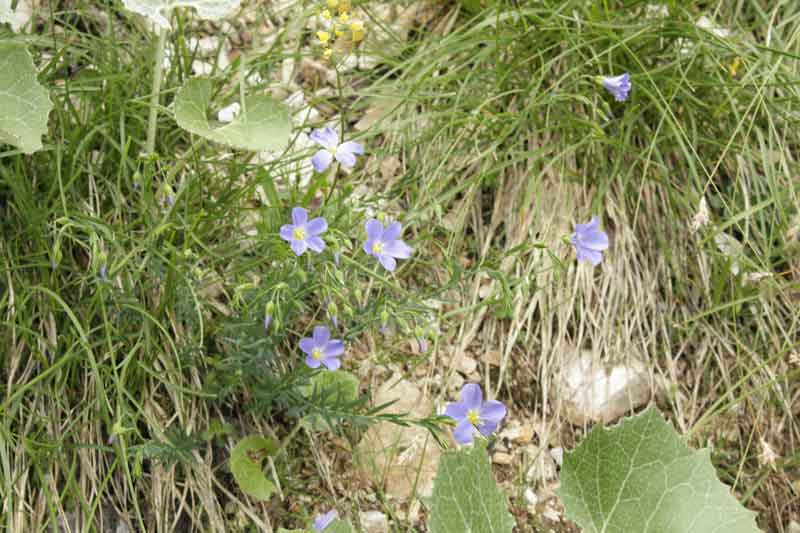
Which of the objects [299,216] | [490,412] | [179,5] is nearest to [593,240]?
[490,412]

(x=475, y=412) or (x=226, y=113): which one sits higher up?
(x=226, y=113)

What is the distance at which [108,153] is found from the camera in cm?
231

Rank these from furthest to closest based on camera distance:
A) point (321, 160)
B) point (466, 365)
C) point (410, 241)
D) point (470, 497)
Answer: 1. point (466, 365)
2. point (410, 241)
3. point (321, 160)
4. point (470, 497)

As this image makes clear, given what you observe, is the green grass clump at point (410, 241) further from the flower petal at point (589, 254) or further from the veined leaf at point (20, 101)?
the veined leaf at point (20, 101)

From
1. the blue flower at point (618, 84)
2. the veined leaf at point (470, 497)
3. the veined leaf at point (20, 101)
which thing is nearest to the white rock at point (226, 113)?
the veined leaf at point (20, 101)

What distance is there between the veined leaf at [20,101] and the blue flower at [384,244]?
2.22 feet

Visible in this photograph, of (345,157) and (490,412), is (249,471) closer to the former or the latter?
(490,412)

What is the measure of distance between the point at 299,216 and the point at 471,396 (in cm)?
52

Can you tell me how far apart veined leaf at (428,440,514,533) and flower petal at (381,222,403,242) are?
62 centimetres

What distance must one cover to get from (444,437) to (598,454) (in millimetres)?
851

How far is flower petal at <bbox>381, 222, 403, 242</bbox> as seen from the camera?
1945 millimetres

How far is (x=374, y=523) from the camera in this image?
221 centimetres

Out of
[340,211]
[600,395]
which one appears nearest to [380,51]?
[340,211]

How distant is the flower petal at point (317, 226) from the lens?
1.83 metres
